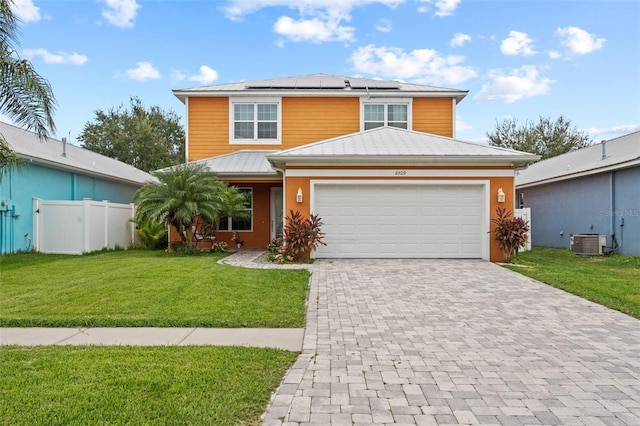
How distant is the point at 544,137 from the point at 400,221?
97.5 feet

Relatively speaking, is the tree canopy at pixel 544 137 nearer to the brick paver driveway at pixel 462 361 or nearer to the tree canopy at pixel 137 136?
the tree canopy at pixel 137 136

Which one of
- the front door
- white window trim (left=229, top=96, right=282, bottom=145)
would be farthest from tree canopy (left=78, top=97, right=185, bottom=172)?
the front door

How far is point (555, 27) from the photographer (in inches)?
577

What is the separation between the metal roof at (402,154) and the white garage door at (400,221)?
2.78 ft

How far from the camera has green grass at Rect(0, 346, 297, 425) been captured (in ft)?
9.76

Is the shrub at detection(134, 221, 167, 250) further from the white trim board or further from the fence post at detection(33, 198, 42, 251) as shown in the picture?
the white trim board

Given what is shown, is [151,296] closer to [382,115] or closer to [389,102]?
[382,115]

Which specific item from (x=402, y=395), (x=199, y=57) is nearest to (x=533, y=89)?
(x=199, y=57)

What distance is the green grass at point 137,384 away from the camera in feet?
9.76

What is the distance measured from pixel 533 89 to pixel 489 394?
91.8 ft

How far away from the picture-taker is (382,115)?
55.2ft

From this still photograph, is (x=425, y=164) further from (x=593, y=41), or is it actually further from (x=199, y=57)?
(x=199, y=57)

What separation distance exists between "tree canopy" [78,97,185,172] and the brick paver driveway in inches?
1194

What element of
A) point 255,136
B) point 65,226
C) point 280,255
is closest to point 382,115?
point 255,136
